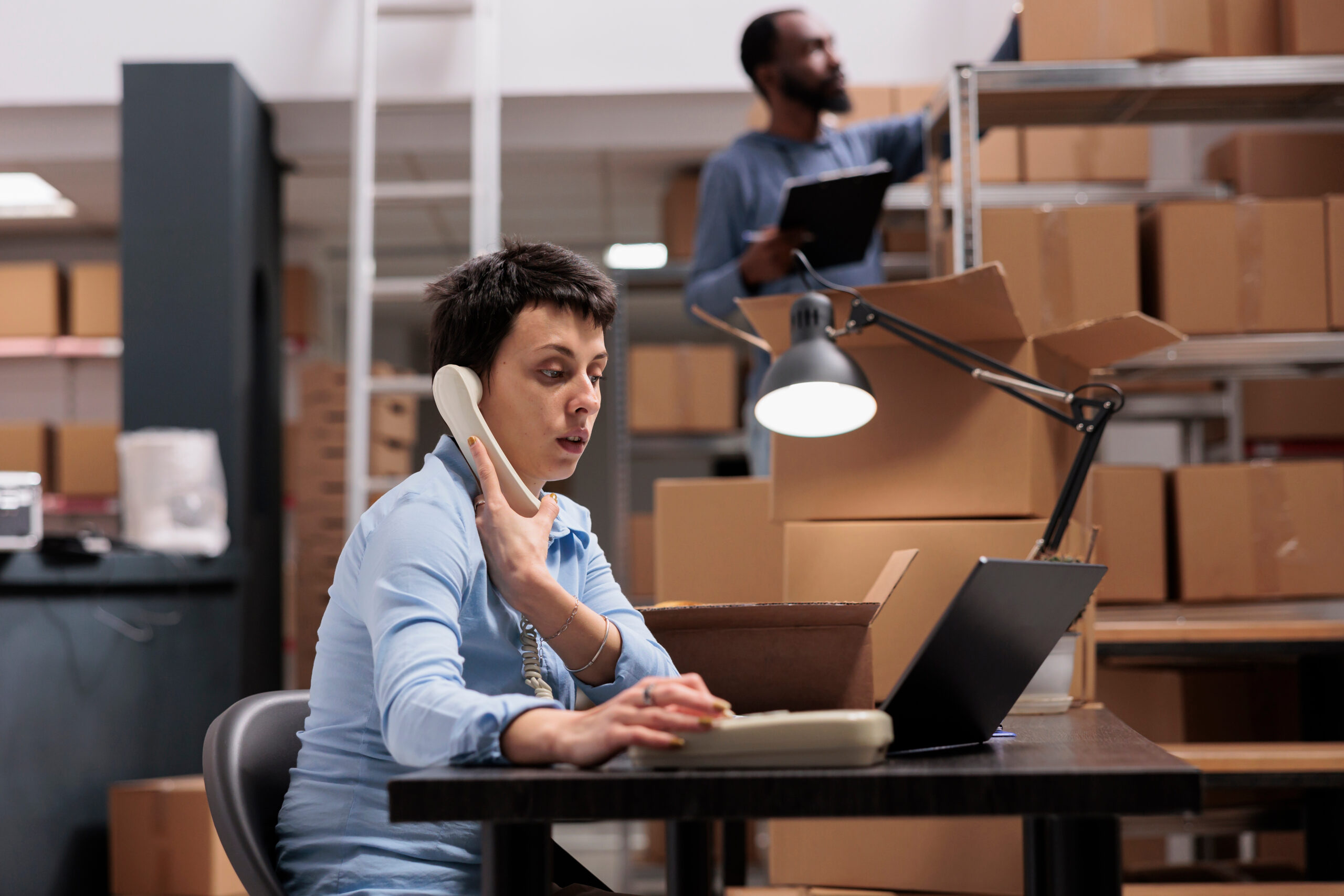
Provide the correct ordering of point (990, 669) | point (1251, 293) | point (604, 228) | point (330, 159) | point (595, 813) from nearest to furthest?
1. point (595, 813)
2. point (990, 669)
3. point (1251, 293)
4. point (330, 159)
5. point (604, 228)

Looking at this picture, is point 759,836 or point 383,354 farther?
point 383,354

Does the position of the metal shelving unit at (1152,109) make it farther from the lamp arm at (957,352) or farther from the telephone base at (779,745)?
the telephone base at (779,745)

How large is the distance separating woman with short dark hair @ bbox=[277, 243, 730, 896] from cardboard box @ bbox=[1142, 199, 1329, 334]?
1727mm

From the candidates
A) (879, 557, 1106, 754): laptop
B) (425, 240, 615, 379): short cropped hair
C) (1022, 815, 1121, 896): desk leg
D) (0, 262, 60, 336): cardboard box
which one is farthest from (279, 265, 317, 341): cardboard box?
(1022, 815, 1121, 896): desk leg

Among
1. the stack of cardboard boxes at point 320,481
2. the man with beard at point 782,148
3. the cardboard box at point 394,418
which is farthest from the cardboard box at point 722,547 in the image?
the stack of cardboard boxes at point 320,481

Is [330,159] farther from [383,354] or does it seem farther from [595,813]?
[595,813]

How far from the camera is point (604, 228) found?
240 inches

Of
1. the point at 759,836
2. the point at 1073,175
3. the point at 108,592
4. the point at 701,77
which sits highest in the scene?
the point at 701,77

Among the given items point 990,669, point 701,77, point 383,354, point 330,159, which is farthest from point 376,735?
point 383,354

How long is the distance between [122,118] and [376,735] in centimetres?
368

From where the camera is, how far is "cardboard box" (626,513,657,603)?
3.63 meters

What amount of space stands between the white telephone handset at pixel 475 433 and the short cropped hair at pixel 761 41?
6.12ft

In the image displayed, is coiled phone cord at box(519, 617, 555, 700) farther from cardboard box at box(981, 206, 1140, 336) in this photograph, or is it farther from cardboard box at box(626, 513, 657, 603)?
cardboard box at box(626, 513, 657, 603)

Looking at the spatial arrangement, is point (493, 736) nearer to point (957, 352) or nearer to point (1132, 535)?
point (957, 352)
